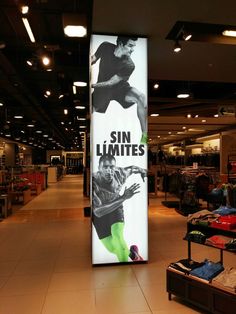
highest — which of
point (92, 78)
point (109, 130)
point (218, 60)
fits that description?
point (218, 60)

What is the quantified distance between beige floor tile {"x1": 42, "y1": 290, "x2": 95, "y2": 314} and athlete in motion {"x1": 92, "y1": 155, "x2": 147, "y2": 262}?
2.85 feet

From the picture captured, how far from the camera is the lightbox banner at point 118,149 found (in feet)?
13.5

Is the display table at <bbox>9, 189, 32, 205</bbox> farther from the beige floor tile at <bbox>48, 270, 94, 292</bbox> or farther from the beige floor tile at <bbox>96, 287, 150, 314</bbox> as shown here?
the beige floor tile at <bbox>96, 287, 150, 314</bbox>

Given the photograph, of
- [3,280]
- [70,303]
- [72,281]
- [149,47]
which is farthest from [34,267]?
[149,47]

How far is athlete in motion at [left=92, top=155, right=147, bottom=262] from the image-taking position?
4.11 m

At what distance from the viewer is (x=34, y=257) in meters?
4.65

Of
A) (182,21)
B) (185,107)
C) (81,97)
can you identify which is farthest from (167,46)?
(185,107)

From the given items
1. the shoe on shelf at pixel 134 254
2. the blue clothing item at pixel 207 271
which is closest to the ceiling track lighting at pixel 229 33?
the blue clothing item at pixel 207 271

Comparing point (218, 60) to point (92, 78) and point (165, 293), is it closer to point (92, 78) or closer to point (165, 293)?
point (92, 78)

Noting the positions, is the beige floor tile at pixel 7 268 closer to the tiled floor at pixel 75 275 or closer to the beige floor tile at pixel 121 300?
the tiled floor at pixel 75 275

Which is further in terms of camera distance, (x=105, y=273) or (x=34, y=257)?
(x=34, y=257)

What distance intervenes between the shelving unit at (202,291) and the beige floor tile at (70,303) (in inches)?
33.4

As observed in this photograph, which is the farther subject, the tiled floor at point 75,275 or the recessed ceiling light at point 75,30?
the recessed ceiling light at point 75,30

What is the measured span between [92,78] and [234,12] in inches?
A: 76.3
